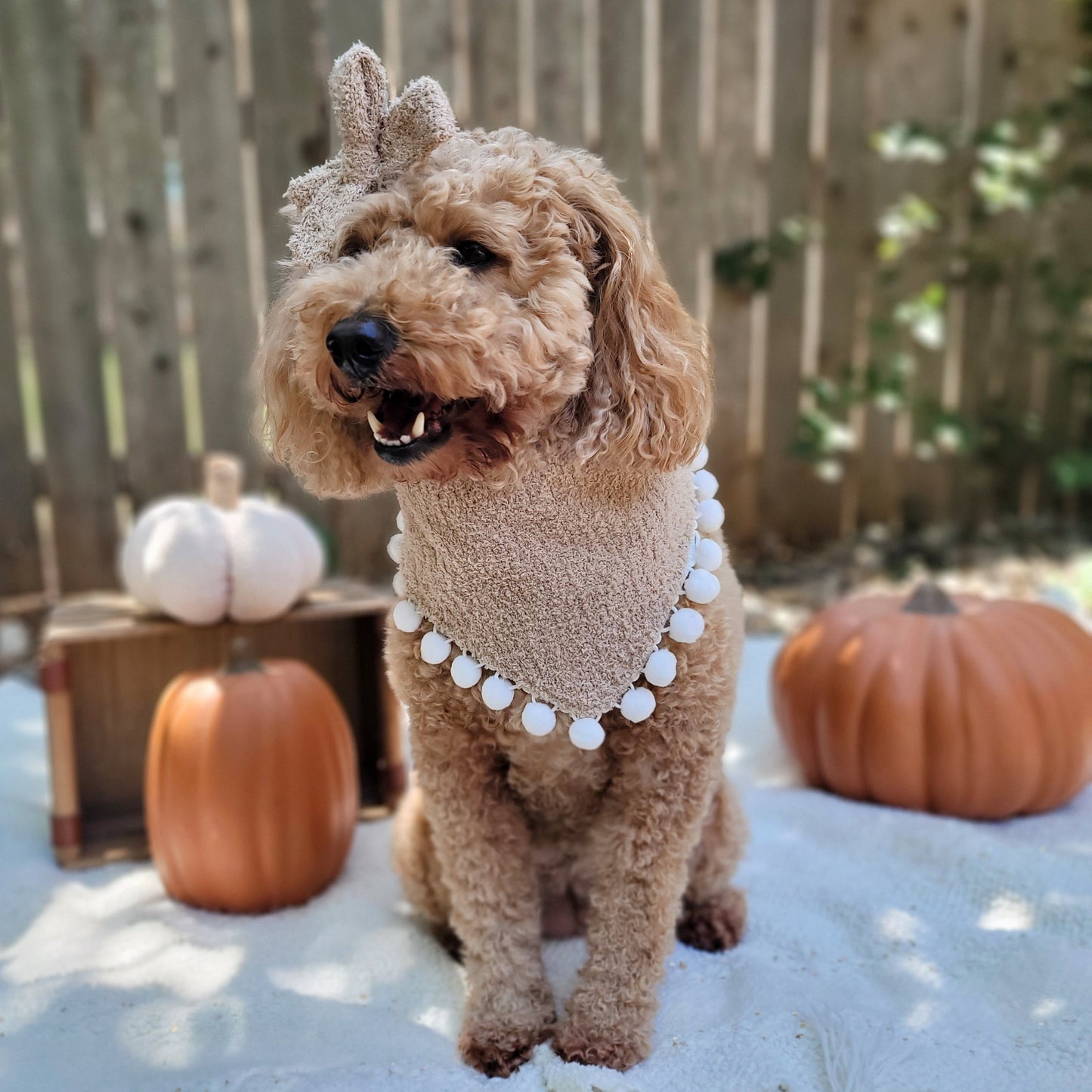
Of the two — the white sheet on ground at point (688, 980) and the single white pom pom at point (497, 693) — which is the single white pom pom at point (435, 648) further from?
the white sheet on ground at point (688, 980)

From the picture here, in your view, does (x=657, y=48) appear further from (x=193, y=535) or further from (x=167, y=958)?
(x=167, y=958)

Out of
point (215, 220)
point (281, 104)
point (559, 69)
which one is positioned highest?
point (559, 69)

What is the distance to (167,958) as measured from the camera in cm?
168

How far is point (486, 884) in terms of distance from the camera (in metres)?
1.47

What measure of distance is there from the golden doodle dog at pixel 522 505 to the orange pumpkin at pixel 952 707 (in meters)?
0.74

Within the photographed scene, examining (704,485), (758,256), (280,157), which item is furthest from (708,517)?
(758,256)

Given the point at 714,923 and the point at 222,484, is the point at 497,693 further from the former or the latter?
the point at 222,484

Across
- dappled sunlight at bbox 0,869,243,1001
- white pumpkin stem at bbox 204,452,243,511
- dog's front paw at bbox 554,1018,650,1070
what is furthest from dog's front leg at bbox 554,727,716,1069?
white pumpkin stem at bbox 204,452,243,511

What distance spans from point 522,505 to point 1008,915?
1.18 meters

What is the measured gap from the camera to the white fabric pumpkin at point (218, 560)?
194 cm

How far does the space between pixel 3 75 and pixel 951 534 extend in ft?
12.4

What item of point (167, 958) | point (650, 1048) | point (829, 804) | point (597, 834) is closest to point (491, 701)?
point (597, 834)

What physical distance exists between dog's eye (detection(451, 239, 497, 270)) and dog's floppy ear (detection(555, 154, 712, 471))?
0.12 m

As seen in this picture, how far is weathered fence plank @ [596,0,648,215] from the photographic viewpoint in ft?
11.3
